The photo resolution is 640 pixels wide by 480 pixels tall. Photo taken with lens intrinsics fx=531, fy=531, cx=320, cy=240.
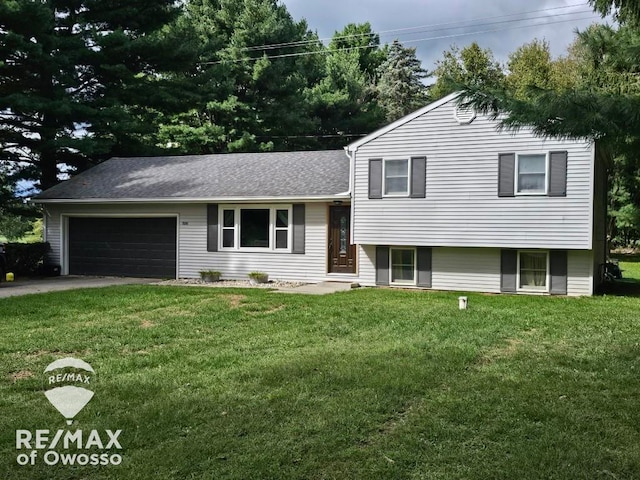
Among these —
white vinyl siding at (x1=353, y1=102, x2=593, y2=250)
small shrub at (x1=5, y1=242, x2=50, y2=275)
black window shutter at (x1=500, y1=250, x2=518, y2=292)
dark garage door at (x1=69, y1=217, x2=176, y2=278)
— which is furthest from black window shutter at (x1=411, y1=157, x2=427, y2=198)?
small shrub at (x1=5, y1=242, x2=50, y2=275)

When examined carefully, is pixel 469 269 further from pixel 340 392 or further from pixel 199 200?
pixel 340 392

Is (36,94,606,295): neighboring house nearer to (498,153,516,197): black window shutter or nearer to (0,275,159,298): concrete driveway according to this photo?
(498,153,516,197): black window shutter

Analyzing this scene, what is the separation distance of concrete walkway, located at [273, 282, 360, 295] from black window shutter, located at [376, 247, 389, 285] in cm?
62

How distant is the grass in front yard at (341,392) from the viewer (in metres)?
3.16

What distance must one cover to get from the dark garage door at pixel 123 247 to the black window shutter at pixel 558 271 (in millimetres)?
9895

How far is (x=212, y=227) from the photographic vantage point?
48.3 ft

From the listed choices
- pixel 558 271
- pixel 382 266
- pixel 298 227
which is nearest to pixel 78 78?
pixel 298 227

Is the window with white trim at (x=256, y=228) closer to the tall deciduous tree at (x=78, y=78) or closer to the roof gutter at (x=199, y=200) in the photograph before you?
the roof gutter at (x=199, y=200)

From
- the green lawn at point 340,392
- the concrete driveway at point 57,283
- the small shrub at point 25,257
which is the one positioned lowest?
the concrete driveway at point 57,283

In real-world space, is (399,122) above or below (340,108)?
below

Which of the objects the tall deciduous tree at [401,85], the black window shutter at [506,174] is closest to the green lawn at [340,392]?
the black window shutter at [506,174]

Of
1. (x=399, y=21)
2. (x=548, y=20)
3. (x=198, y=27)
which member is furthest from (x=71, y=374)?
(x=399, y=21)

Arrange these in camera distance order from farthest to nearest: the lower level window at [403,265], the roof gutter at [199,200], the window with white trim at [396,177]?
the roof gutter at [199,200], the lower level window at [403,265], the window with white trim at [396,177]

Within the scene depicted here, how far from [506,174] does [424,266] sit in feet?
9.29
